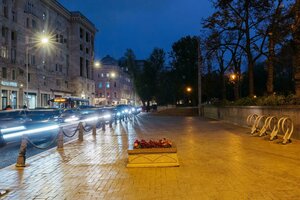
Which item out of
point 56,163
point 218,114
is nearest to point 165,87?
point 218,114

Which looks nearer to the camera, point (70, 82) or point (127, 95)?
point (70, 82)

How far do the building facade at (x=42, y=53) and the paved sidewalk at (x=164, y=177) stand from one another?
3855 cm

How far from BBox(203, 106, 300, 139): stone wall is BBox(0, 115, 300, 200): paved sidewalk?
3027 millimetres

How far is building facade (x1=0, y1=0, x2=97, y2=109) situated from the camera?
51812 millimetres

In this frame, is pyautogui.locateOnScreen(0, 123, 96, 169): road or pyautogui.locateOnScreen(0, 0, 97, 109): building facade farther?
pyautogui.locateOnScreen(0, 0, 97, 109): building facade

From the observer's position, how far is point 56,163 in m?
11.0

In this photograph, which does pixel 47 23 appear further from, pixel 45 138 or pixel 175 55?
pixel 45 138

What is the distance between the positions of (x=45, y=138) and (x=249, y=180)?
1073 centimetres

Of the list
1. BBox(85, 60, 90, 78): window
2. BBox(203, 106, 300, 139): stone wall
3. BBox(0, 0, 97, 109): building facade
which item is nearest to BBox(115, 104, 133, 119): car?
BBox(203, 106, 300, 139): stone wall

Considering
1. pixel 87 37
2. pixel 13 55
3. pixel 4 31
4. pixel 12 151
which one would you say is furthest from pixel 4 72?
pixel 87 37

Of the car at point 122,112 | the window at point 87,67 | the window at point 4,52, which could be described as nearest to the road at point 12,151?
the car at point 122,112

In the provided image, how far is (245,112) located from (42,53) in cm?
4796

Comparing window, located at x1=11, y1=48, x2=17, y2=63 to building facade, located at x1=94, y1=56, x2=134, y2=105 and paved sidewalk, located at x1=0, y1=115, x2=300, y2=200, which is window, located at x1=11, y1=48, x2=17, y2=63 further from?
building facade, located at x1=94, y1=56, x2=134, y2=105

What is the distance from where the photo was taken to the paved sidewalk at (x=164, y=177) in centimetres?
725
